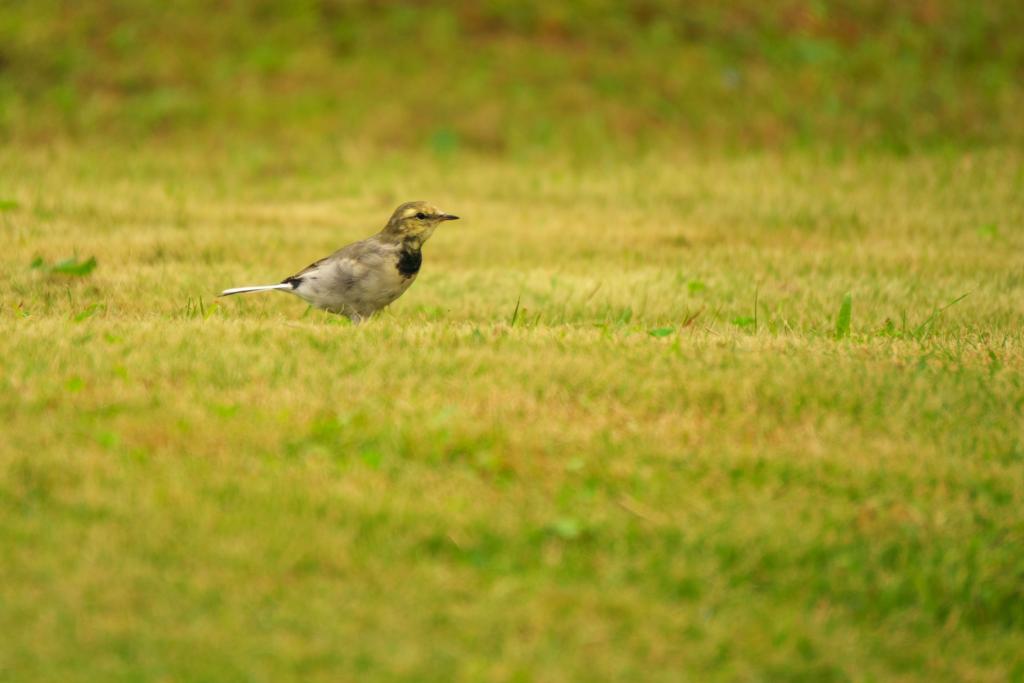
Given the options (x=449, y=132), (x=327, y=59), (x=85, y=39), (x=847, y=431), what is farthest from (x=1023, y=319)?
(x=85, y=39)

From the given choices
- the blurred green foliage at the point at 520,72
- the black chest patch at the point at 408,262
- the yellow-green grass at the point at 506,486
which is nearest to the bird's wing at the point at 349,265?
the black chest patch at the point at 408,262

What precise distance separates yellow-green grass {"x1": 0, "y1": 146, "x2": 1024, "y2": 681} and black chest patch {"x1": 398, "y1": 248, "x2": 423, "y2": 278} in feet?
1.07

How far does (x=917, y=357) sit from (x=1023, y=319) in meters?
2.17

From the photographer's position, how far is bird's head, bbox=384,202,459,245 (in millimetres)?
7871

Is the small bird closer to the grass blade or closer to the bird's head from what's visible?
the bird's head

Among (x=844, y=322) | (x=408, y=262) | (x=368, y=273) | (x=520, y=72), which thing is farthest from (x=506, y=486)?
(x=520, y=72)

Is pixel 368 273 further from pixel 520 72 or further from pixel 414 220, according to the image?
pixel 520 72

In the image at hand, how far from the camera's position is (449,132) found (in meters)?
16.1

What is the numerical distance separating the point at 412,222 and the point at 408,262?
10.6 inches

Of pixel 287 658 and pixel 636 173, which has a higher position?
pixel 636 173

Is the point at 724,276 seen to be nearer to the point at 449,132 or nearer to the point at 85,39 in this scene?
the point at 449,132

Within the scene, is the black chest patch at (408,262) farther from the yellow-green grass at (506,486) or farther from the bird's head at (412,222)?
the yellow-green grass at (506,486)

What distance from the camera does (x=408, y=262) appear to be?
7.77 meters

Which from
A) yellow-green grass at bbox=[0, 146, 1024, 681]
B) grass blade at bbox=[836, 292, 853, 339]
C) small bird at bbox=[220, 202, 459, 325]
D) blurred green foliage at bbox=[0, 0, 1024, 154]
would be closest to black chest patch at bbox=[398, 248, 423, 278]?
small bird at bbox=[220, 202, 459, 325]
